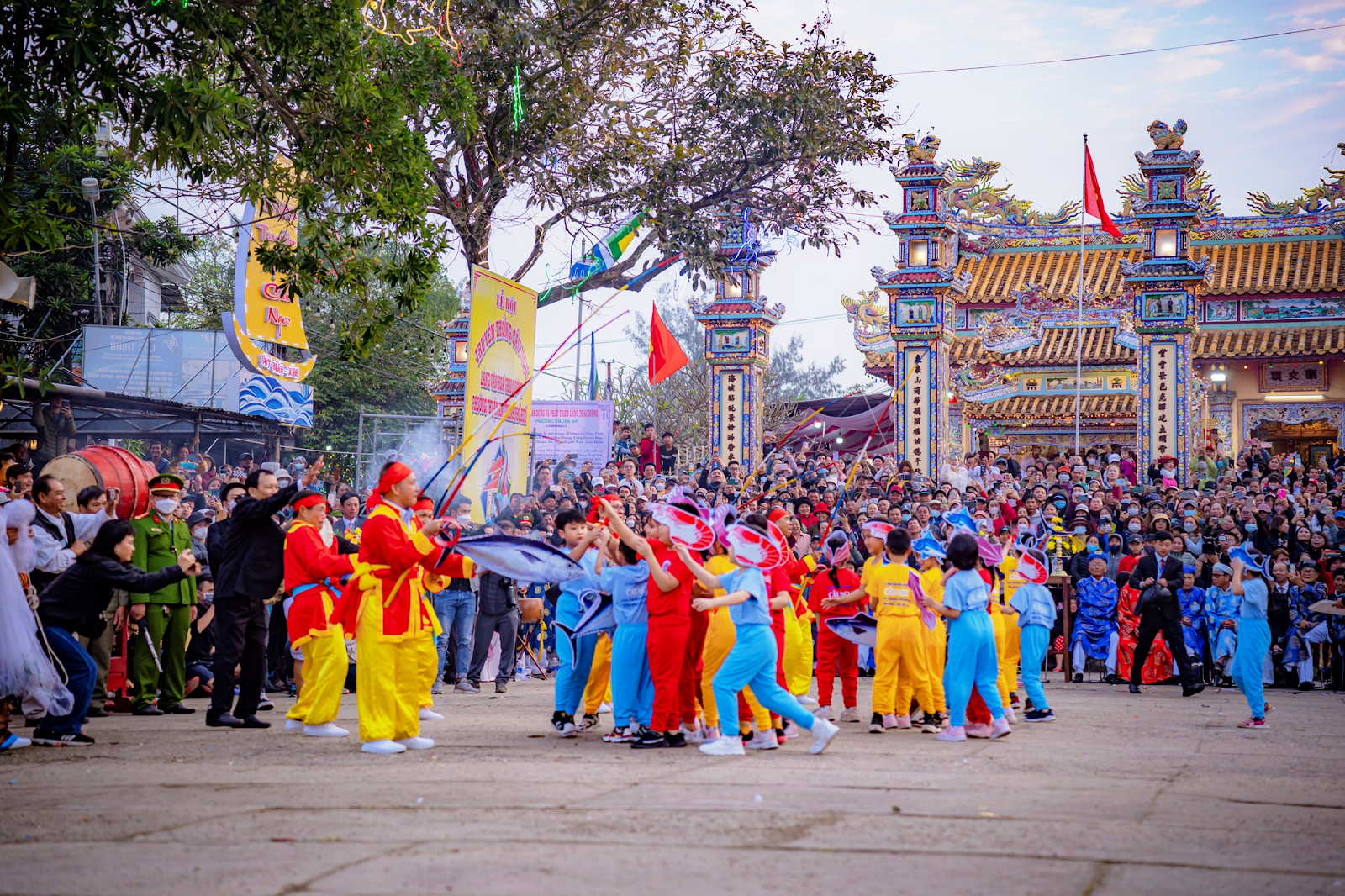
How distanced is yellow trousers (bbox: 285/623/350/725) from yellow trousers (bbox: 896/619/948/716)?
4.17 meters

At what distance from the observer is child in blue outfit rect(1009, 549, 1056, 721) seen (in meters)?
10.6

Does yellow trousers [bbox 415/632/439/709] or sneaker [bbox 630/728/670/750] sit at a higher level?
yellow trousers [bbox 415/632/439/709]

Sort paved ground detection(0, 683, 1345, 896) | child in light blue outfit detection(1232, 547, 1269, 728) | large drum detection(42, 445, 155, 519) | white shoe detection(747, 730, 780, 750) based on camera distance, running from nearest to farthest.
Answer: paved ground detection(0, 683, 1345, 896), white shoe detection(747, 730, 780, 750), large drum detection(42, 445, 155, 519), child in light blue outfit detection(1232, 547, 1269, 728)

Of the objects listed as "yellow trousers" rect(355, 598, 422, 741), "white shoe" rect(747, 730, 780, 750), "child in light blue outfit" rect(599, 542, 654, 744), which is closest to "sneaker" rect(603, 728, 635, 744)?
"child in light blue outfit" rect(599, 542, 654, 744)

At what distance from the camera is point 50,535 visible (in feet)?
29.0

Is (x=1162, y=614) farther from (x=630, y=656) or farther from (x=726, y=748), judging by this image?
(x=726, y=748)

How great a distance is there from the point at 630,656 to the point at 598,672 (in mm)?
788

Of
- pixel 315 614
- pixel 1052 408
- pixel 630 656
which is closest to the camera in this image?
pixel 630 656

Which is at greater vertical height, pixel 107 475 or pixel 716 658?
pixel 107 475

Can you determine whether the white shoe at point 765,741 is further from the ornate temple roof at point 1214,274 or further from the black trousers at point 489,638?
the ornate temple roof at point 1214,274

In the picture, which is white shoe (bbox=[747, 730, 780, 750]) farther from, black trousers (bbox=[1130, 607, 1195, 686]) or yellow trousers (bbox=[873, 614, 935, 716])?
black trousers (bbox=[1130, 607, 1195, 686])

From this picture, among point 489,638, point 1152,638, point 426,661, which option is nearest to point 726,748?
point 426,661

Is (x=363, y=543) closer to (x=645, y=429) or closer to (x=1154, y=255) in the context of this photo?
(x=645, y=429)

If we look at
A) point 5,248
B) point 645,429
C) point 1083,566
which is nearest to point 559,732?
point 5,248
